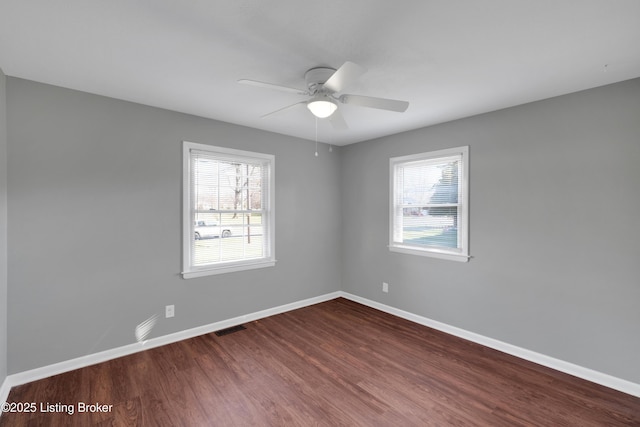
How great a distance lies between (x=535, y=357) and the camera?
2.77 m

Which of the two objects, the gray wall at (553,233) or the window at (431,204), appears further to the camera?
the window at (431,204)

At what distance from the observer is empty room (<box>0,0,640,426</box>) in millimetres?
1786

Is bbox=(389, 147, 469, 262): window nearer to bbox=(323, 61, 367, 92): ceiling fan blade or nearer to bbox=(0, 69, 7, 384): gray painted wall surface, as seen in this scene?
bbox=(323, 61, 367, 92): ceiling fan blade

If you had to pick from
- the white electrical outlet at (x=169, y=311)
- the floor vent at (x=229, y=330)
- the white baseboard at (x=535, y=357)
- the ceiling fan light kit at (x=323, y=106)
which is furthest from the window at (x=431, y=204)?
the white electrical outlet at (x=169, y=311)

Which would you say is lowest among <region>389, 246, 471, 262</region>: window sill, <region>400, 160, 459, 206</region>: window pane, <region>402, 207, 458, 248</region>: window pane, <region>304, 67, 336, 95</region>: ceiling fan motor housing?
<region>389, 246, 471, 262</region>: window sill

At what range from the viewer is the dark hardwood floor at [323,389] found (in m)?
2.01

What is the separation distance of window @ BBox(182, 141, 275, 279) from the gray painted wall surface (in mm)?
1343

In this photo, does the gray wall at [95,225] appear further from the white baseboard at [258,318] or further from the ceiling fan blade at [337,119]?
the ceiling fan blade at [337,119]

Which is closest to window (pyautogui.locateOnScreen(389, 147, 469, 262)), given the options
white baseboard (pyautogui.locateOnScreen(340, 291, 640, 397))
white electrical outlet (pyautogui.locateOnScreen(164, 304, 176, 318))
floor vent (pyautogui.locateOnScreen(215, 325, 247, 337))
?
white baseboard (pyautogui.locateOnScreen(340, 291, 640, 397))

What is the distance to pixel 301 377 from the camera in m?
2.50

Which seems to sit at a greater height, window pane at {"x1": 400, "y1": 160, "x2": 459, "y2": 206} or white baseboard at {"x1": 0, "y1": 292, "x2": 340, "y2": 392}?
window pane at {"x1": 400, "y1": 160, "x2": 459, "y2": 206}

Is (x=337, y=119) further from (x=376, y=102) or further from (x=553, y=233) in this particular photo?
(x=553, y=233)

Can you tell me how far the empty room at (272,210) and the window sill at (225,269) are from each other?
0.03 m

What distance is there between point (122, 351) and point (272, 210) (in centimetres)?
221
